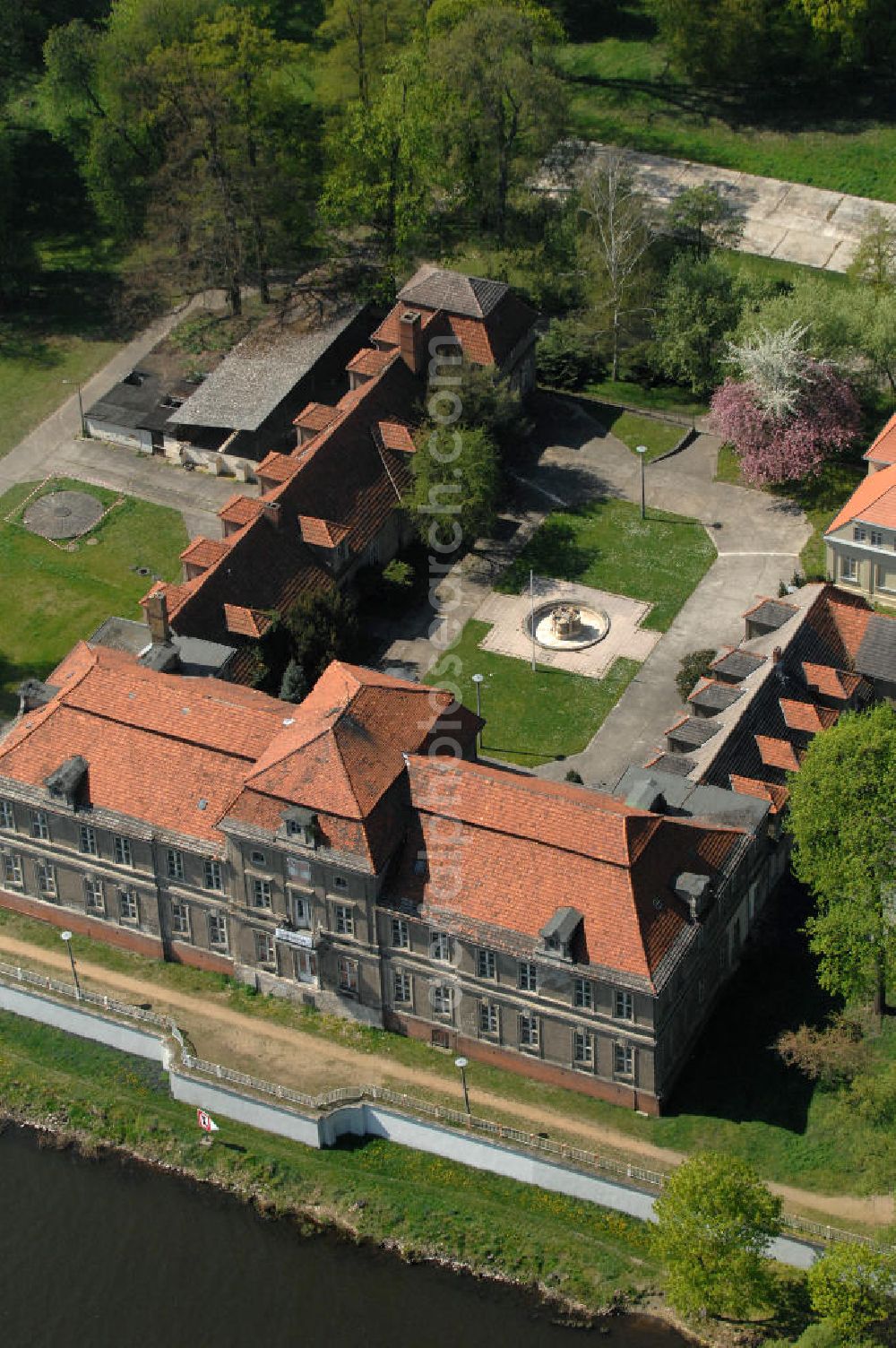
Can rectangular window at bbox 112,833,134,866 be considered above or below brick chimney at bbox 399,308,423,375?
below

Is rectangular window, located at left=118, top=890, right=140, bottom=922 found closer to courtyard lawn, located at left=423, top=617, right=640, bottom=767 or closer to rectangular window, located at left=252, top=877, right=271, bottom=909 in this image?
rectangular window, located at left=252, top=877, right=271, bottom=909

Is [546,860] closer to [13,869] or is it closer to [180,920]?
[180,920]

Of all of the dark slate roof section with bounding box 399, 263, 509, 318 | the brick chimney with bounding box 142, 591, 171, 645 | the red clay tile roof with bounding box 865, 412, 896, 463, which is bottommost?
the red clay tile roof with bounding box 865, 412, 896, 463

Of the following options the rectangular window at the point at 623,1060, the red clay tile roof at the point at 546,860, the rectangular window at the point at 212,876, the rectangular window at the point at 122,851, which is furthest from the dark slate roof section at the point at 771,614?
the rectangular window at the point at 122,851

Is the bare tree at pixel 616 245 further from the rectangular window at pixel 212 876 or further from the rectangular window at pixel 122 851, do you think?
the rectangular window at pixel 122 851

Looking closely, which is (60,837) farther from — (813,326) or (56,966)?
(813,326)

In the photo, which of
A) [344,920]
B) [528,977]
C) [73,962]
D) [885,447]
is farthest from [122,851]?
[885,447]

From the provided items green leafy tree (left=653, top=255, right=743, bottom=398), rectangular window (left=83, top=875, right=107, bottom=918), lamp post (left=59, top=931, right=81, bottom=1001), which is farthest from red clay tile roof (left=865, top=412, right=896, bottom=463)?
lamp post (left=59, top=931, right=81, bottom=1001)
